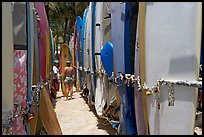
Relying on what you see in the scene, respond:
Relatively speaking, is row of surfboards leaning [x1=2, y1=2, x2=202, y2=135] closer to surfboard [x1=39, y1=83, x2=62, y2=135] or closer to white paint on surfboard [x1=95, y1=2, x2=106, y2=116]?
surfboard [x1=39, y1=83, x2=62, y2=135]

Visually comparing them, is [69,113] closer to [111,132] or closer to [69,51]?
[111,132]

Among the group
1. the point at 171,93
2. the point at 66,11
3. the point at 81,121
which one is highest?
the point at 66,11

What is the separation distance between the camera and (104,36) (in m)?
4.73

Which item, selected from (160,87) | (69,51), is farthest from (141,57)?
(69,51)

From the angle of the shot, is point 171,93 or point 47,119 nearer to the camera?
point 171,93

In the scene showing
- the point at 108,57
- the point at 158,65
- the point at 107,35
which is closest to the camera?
the point at 158,65

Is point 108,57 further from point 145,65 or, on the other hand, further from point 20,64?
point 20,64

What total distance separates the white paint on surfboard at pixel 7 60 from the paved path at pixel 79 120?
7.94 ft

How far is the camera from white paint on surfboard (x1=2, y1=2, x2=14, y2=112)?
81.1 inches

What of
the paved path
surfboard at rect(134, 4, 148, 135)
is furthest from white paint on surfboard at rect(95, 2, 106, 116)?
surfboard at rect(134, 4, 148, 135)

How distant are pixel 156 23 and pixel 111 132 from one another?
8.28 ft

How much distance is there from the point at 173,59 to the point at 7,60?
1.35m

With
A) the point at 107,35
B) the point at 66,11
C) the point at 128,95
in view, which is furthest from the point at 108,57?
the point at 66,11

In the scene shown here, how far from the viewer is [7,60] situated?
2.15m
